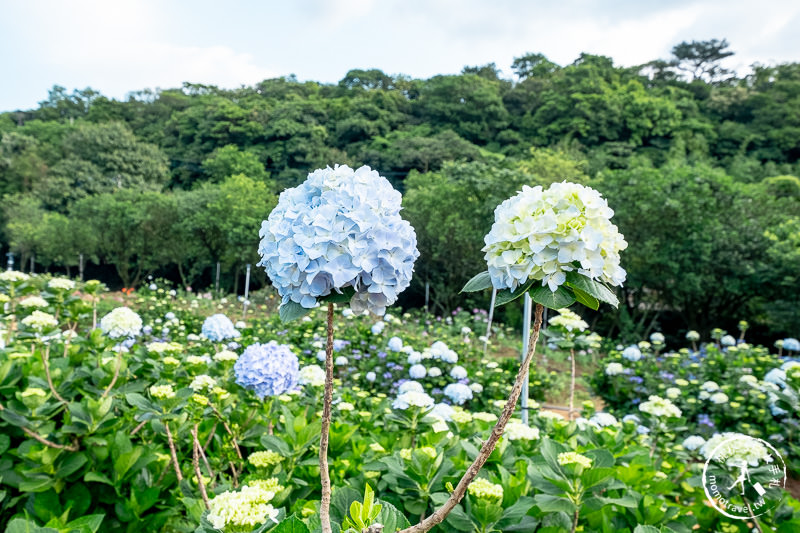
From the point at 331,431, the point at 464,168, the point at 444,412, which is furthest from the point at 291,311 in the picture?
the point at 464,168

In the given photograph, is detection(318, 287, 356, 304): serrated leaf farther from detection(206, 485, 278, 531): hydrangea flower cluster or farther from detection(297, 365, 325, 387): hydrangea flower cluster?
detection(297, 365, 325, 387): hydrangea flower cluster

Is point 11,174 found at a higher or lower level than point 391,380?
higher

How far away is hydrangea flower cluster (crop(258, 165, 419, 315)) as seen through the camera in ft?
2.47

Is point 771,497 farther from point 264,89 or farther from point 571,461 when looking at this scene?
point 264,89

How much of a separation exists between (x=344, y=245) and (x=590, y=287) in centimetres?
35

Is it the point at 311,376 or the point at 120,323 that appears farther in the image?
the point at 120,323

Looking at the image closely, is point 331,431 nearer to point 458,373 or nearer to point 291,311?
point 291,311

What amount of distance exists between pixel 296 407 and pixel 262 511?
1.05 meters

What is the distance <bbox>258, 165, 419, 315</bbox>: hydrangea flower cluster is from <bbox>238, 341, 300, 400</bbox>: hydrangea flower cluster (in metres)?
0.73

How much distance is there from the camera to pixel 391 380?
4.50 metres

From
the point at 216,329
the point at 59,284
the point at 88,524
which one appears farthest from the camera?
the point at 216,329

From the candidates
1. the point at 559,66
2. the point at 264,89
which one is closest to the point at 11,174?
the point at 264,89

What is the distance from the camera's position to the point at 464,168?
34.5 ft

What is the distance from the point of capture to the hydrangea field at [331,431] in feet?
2.45
